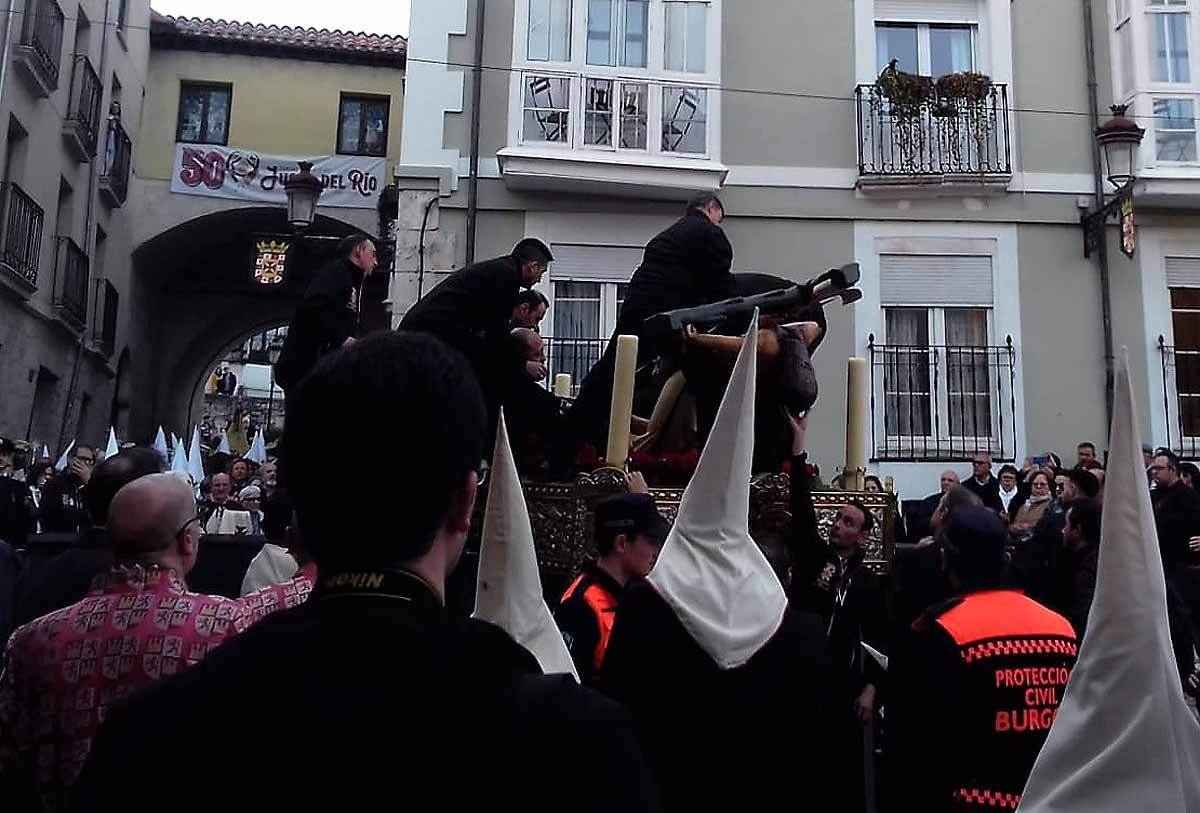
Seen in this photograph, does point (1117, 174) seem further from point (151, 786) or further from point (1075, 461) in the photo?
point (151, 786)

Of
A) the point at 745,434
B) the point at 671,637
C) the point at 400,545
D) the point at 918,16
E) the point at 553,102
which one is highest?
the point at 918,16

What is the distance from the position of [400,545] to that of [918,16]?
1411cm

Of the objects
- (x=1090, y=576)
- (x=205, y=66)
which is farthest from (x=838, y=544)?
(x=205, y=66)

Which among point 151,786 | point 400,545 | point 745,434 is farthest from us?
point 745,434

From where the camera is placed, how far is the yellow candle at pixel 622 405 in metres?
4.80

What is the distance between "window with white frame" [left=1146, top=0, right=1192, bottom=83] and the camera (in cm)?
1331

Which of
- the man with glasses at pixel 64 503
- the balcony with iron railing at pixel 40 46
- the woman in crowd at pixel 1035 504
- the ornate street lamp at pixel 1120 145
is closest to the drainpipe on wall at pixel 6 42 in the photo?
the balcony with iron railing at pixel 40 46

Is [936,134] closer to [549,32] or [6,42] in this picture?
[549,32]

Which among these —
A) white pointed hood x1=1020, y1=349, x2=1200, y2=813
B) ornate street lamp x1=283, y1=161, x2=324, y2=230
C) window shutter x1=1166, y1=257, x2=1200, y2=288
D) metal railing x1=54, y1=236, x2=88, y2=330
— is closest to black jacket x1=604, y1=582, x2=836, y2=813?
white pointed hood x1=1020, y1=349, x2=1200, y2=813

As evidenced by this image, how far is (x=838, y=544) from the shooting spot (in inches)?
184

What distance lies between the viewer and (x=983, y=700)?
3.18 meters

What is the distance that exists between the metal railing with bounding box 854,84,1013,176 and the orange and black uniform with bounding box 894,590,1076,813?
10.6 meters

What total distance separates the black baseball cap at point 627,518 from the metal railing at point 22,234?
521 inches

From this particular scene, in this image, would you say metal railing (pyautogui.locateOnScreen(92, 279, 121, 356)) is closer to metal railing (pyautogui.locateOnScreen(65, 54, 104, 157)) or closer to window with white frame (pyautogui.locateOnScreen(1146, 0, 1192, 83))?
metal railing (pyautogui.locateOnScreen(65, 54, 104, 157))
